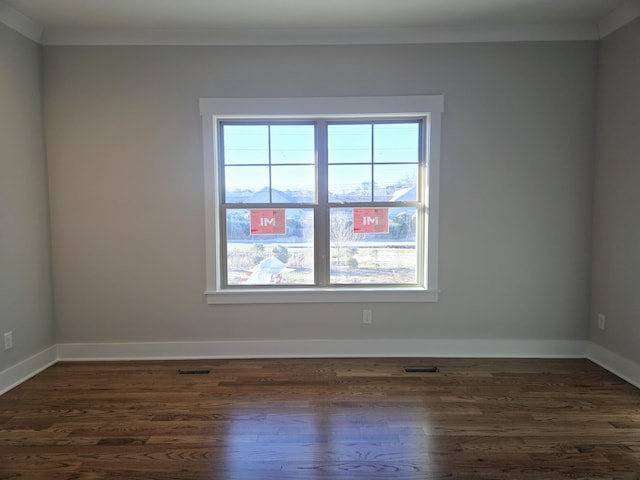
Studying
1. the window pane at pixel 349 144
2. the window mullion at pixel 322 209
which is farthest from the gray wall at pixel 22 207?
the window pane at pixel 349 144

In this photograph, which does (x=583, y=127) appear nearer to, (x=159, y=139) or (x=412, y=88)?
(x=412, y=88)

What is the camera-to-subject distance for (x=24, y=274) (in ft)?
9.41

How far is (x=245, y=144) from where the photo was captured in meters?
3.26

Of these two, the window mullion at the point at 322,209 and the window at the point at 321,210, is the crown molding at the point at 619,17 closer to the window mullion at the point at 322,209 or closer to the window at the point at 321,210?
the window at the point at 321,210

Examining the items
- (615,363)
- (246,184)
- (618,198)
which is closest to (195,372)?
(246,184)

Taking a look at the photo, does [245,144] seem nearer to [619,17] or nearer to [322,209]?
[322,209]

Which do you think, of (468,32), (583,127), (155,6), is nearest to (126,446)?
(155,6)

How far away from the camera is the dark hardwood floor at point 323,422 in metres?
1.85

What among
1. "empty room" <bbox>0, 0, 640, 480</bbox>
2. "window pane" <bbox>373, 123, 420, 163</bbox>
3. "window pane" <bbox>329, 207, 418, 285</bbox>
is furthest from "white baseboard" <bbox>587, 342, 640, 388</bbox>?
"window pane" <bbox>373, 123, 420, 163</bbox>

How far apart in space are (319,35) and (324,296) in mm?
2211

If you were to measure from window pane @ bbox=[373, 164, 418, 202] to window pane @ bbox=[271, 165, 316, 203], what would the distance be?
0.59 meters

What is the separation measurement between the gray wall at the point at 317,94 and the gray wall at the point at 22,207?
0.11 m

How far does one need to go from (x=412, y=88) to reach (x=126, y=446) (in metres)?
3.24

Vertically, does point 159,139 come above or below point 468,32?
below
